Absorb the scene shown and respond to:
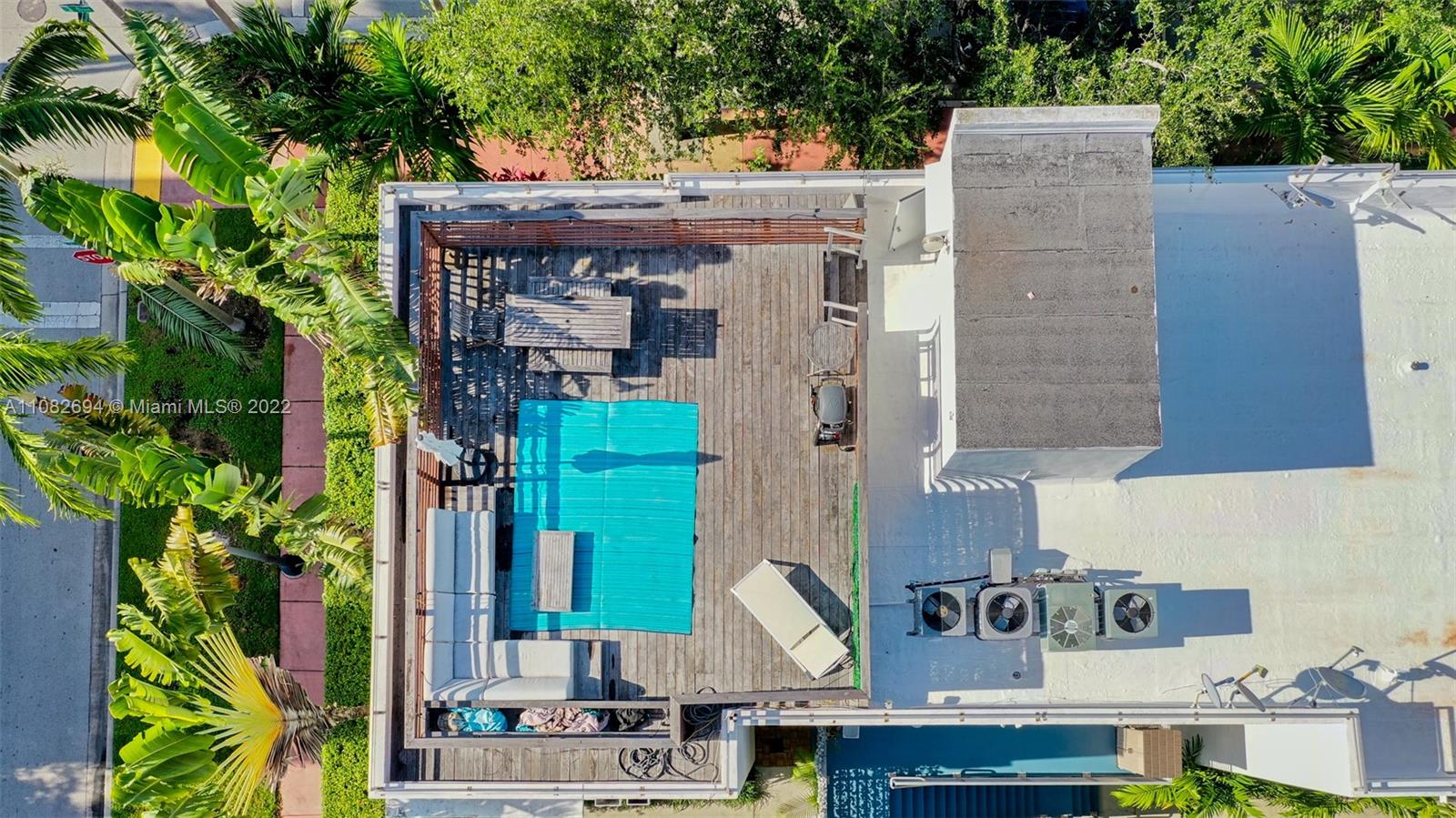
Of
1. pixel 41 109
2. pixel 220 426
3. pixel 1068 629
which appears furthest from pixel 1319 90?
pixel 220 426

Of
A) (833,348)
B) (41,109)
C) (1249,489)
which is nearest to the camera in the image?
(41,109)

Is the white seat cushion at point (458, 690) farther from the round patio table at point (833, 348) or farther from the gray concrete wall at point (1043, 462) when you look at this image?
the gray concrete wall at point (1043, 462)

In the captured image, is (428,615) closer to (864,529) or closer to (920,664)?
(864,529)

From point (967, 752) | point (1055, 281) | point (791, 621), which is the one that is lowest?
point (967, 752)

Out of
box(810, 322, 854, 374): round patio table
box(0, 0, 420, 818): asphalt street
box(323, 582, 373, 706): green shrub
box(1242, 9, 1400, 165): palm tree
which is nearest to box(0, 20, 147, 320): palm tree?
box(0, 0, 420, 818): asphalt street

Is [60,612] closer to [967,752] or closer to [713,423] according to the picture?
[713,423]

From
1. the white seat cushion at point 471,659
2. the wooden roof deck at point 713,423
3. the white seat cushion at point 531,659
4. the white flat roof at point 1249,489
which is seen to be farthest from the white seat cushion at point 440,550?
the white flat roof at point 1249,489
